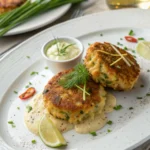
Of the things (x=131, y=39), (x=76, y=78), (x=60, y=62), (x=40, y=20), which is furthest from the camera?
(x=40, y=20)

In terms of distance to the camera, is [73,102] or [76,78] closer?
[73,102]

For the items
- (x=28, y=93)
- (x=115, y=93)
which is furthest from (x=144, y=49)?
(x=28, y=93)

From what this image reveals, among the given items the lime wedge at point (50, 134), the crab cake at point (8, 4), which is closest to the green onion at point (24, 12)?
the crab cake at point (8, 4)

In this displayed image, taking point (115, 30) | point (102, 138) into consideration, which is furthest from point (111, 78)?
point (115, 30)

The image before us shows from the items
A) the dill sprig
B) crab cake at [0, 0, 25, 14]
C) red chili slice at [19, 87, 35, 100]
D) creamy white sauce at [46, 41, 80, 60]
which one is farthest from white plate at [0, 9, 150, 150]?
crab cake at [0, 0, 25, 14]

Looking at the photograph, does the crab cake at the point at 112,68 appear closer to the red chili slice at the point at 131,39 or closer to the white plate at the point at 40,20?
the red chili slice at the point at 131,39

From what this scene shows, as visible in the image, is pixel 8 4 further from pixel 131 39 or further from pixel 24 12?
pixel 131 39
